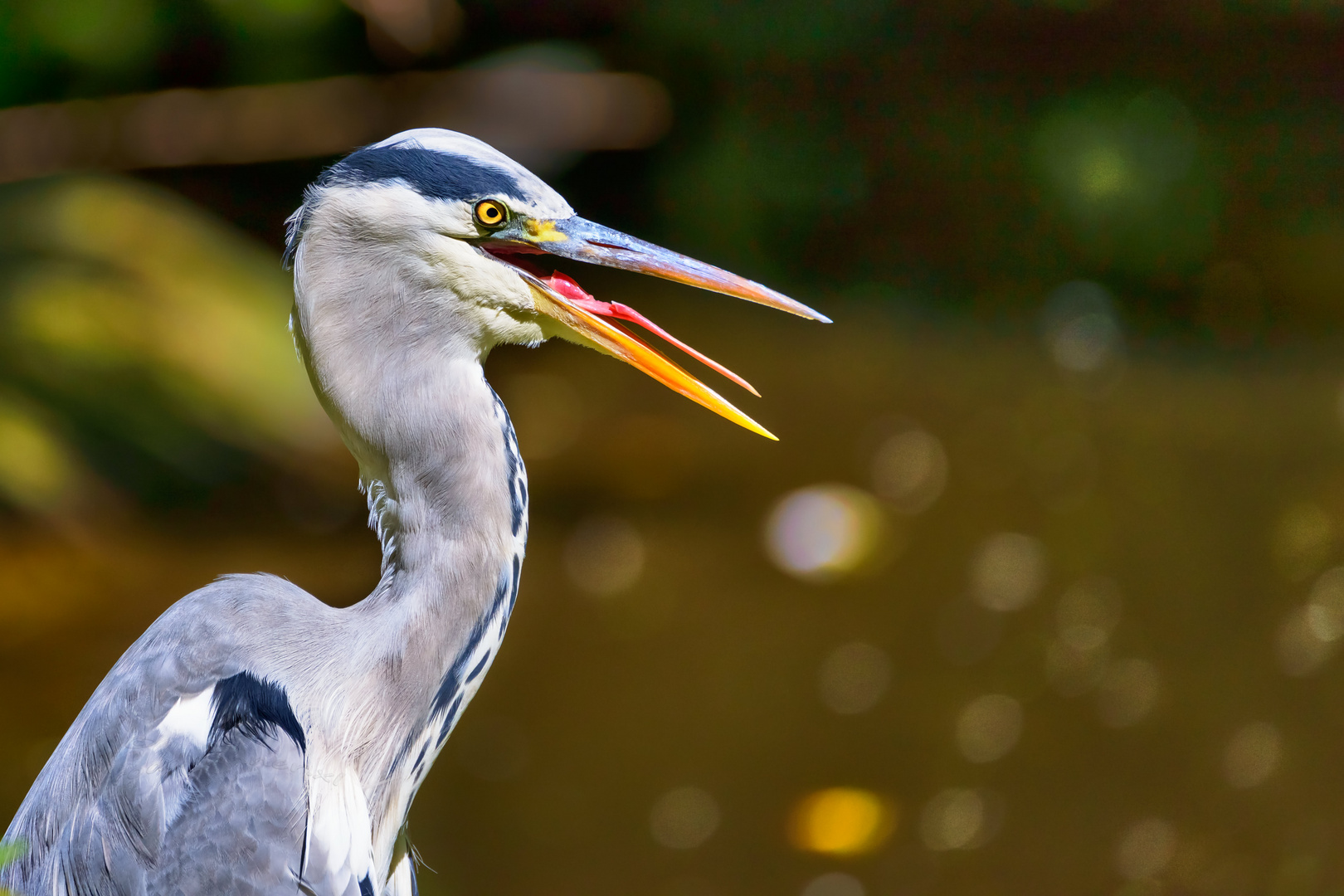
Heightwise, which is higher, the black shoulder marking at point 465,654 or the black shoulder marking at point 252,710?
the black shoulder marking at point 465,654

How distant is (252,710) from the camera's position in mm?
875

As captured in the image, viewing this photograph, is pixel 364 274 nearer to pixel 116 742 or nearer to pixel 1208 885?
pixel 116 742

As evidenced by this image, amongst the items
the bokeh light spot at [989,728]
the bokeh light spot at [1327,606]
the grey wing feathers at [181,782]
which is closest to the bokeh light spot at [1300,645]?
the bokeh light spot at [1327,606]

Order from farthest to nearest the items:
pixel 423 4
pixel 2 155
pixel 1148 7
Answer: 1. pixel 1148 7
2. pixel 423 4
3. pixel 2 155

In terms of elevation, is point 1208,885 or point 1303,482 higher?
point 1303,482

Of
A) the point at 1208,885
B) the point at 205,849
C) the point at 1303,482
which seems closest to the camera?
the point at 205,849

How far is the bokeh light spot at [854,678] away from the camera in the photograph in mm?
2377

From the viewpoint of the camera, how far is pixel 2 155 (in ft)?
7.80

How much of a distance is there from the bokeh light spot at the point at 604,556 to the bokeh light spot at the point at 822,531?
1.06 feet

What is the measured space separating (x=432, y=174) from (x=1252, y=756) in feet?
6.93

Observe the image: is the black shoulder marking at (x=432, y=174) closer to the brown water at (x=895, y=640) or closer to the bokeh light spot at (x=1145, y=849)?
the brown water at (x=895, y=640)

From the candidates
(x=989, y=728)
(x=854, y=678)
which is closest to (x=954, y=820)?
(x=989, y=728)

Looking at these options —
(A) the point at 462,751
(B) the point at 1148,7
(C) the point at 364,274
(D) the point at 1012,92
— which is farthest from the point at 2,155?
(B) the point at 1148,7

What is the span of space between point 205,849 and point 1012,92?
2.90 m
